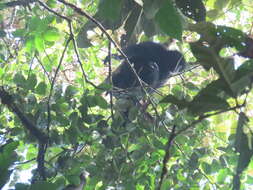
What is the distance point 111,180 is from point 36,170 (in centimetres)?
41

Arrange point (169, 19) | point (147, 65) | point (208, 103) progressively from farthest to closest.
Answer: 1. point (147, 65)
2. point (169, 19)
3. point (208, 103)

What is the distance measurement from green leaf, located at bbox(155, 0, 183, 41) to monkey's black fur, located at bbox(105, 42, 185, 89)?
49.6 inches

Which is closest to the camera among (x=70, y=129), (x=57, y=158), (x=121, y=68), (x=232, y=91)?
(x=232, y=91)

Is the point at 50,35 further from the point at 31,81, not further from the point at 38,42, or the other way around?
the point at 31,81

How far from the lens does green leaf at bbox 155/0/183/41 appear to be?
1.22 meters

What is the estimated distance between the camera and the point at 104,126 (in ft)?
6.60

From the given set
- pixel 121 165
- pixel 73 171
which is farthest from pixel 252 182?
pixel 73 171

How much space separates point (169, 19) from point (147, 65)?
4.67 ft

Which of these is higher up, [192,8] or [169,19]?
[192,8]

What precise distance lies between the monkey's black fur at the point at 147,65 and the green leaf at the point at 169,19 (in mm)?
1259

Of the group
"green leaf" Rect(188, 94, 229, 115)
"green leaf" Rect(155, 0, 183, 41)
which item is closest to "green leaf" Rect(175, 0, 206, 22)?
"green leaf" Rect(155, 0, 183, 41)

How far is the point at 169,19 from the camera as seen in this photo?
1.22m

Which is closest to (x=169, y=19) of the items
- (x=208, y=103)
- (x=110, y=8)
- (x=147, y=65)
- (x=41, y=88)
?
(x=110, y=8)

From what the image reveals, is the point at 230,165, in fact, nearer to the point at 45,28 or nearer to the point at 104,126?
the point at 104,126
